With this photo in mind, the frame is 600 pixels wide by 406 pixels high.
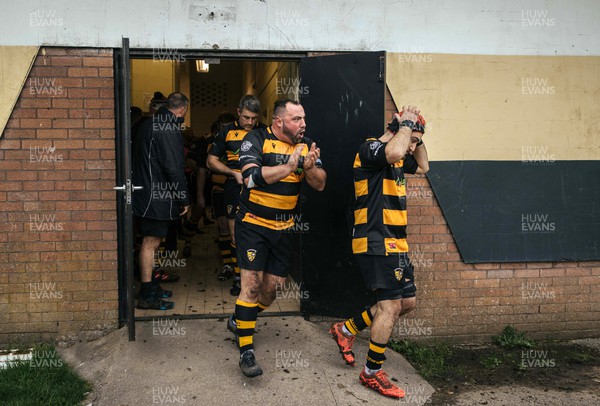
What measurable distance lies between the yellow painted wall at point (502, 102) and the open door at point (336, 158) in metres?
0.39

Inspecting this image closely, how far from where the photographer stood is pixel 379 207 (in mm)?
4207

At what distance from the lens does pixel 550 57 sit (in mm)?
5598

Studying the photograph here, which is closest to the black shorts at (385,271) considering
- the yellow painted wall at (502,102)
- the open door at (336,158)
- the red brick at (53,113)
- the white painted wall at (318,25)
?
the open door at (336,158)

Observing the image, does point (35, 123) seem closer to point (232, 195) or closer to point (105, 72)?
point (105, 72)

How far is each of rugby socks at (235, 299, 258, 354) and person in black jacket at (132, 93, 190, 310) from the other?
5.03ft

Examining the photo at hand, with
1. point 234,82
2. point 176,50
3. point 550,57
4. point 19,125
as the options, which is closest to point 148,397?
point 19,125

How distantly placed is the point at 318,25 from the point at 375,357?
3.02 meters

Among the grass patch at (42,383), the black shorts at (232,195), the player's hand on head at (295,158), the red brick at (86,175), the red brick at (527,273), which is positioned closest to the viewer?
the player's hand on head at (295,158)

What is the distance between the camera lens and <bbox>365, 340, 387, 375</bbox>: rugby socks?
14.0 feet

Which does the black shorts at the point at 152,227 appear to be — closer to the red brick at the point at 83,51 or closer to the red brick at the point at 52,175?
the red brick at the point at 52,175

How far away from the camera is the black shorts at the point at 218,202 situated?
273 inches

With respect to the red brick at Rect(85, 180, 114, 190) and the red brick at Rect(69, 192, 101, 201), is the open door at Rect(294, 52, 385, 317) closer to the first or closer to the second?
the red brick at Rect(85, 180, 114, 190)

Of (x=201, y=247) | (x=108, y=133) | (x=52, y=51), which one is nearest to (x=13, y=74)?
(x=52, y=51)

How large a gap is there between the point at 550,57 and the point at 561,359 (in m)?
2.93
